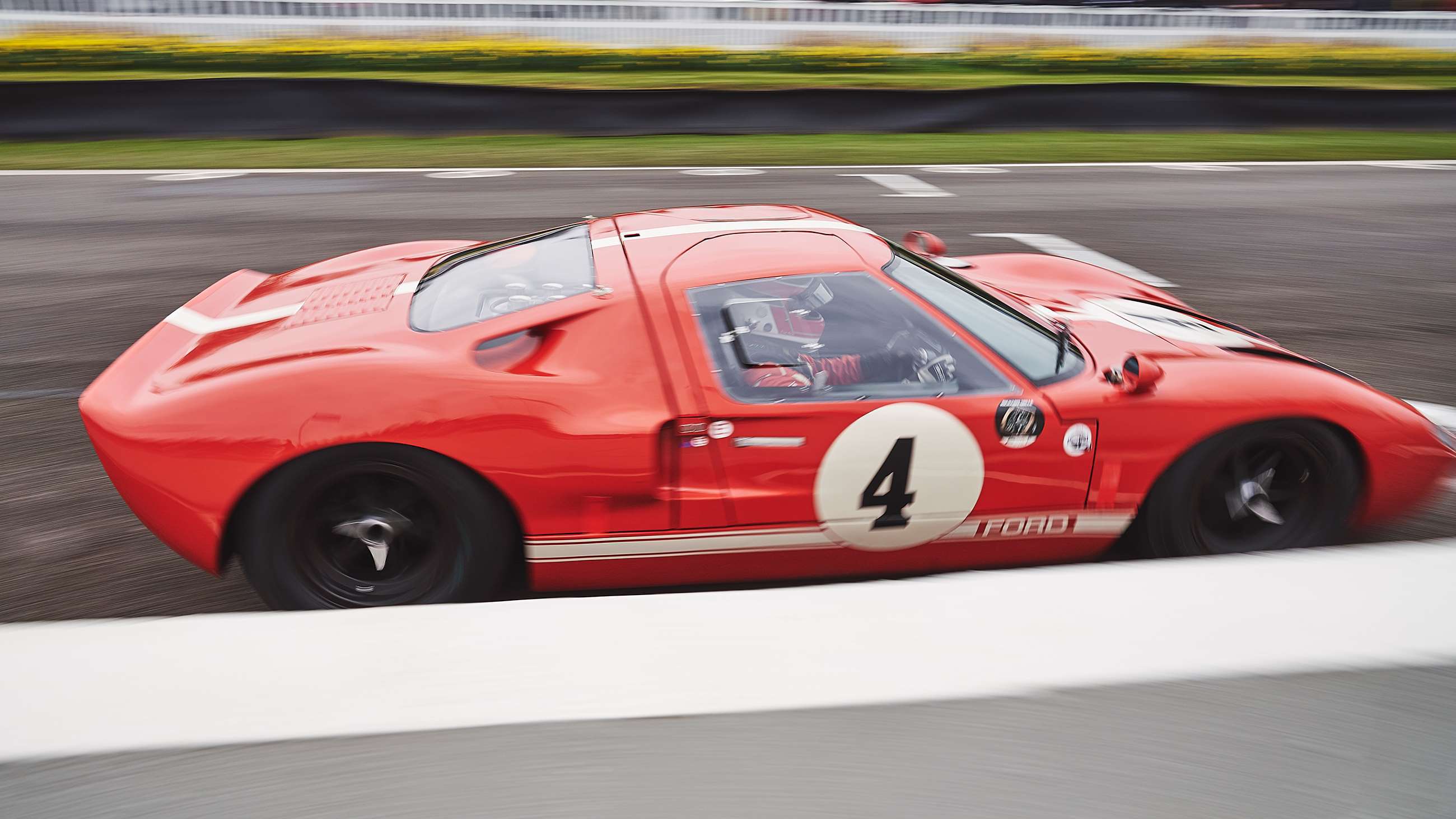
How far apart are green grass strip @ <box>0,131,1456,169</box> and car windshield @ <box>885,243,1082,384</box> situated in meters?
7.36

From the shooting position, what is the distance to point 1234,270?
6.44 metres

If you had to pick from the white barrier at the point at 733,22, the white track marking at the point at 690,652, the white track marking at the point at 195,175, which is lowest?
the white track marking at the point at 195,175

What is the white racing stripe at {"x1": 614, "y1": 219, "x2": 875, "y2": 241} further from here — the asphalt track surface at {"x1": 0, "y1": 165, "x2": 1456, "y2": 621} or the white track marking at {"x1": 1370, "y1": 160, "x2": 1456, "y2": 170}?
the white track marking at {"x1": 1370, "y1": 160, "x2": 1456, "y2": 170}

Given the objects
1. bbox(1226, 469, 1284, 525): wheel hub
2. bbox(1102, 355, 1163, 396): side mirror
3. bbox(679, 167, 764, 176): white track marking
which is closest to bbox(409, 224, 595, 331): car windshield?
bbox(1102, 355, 1163, 396): side mirror

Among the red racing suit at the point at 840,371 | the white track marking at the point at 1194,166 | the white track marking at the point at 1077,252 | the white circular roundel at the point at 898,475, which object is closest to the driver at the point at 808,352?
the red racing suit at the point at 840,371

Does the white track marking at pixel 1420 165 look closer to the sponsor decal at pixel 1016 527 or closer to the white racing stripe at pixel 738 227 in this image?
the white racing stripe at pixel 738 227

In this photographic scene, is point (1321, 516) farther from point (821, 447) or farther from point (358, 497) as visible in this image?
point (358, 497)

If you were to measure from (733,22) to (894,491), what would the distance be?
1610cm

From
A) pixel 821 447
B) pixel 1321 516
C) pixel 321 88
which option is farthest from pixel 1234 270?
pixel 321 88

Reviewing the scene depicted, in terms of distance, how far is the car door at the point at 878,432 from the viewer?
248 cm

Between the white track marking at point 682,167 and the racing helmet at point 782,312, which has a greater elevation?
the racing helmet at point 782,312

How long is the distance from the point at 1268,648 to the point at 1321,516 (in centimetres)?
194

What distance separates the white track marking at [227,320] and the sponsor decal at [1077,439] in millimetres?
2174

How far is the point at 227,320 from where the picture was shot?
2992 mm
